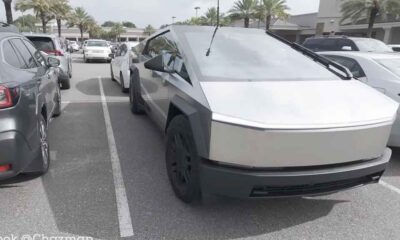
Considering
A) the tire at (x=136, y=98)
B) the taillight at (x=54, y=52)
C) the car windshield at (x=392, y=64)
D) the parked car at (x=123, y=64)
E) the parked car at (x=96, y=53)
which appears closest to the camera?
the car windshield at (x=392, y=64)

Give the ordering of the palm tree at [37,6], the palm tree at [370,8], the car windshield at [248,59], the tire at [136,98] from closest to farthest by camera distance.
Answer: the car windshield at [248,59], the tire at [136,98], the palm tree at [370,8], the palm tree at [37,6]

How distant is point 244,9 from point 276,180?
36.5 meters

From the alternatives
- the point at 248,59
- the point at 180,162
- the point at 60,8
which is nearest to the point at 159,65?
the point at 248,59

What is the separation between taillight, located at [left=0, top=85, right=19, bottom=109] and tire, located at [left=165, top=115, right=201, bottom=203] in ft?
4.62

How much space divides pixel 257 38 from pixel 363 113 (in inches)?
70.5

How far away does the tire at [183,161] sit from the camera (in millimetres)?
2990

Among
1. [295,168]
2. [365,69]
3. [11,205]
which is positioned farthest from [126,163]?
[365,69]

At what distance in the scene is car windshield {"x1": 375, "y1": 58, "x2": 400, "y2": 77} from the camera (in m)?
4.99

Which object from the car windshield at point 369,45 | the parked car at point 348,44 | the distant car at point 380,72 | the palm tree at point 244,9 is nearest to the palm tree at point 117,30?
the palm tree at point 244,9

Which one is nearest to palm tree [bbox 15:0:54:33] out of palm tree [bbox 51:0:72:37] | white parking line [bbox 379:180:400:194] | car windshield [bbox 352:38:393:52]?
palm tree [bbox 51:0:72:37]

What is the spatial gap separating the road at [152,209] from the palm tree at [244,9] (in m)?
34.3

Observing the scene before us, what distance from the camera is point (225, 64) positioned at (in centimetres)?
359

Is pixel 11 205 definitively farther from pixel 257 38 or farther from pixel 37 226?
pixel 257 38

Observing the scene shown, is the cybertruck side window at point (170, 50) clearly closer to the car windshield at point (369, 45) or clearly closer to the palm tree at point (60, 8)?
the car windshield at point (369, 45)
